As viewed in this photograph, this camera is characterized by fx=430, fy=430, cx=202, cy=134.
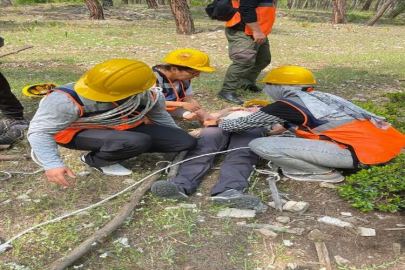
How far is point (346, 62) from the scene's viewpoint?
8367mm

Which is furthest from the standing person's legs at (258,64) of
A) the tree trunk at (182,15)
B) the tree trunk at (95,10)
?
the tree trunk at (95,10)

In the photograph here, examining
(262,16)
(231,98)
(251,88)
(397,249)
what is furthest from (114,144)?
(251,88)

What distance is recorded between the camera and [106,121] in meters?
3.35

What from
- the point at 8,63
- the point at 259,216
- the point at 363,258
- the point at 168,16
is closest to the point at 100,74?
the point at 259,216

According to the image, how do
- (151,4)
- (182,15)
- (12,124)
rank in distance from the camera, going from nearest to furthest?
(12,124) < (182,15) < (151,4)

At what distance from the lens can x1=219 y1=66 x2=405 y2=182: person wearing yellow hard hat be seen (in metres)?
3.23

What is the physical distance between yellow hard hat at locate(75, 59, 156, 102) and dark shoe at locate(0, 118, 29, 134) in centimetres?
147

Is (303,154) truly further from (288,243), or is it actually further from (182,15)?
(182,15)

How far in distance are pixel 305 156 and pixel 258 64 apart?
106 inches

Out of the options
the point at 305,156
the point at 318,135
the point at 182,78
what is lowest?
the point at 305,156

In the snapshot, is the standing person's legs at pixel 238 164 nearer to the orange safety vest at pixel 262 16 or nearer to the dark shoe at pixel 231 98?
the dark shoe at pixel 231 98

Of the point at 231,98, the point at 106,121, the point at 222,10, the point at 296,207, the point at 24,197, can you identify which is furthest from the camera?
the point at 231,98

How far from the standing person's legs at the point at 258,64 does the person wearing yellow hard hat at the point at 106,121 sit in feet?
7.16

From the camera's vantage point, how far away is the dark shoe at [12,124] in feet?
13.5
